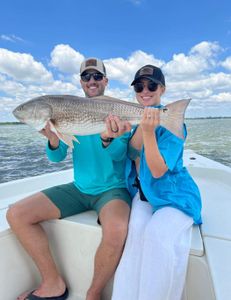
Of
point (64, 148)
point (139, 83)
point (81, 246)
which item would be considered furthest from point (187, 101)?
point (81, 246)

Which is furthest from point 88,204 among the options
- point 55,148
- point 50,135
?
point 50,135

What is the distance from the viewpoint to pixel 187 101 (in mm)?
2342

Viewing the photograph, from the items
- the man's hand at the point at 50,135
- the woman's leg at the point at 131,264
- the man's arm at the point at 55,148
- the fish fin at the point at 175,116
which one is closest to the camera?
the woman's leg at the point at 131,264

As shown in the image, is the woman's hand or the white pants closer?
the white pants

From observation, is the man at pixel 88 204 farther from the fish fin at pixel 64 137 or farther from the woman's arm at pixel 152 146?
the woman's arm at pixel 152 146

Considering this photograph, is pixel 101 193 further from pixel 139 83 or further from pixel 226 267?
pixel 226 267

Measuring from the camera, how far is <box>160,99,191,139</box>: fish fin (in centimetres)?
227

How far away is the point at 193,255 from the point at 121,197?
2.73ft

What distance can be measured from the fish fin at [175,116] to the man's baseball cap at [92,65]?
3.63 ft

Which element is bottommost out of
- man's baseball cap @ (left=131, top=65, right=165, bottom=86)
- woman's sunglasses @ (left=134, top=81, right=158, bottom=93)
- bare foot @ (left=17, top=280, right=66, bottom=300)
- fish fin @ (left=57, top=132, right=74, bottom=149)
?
A: bare foot @ (left=17, top=280, right=66, bottom=300)

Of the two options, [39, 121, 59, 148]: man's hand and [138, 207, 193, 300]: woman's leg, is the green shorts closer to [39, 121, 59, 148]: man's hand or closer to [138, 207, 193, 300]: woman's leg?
[39, 121, 59, 148]: man's hand

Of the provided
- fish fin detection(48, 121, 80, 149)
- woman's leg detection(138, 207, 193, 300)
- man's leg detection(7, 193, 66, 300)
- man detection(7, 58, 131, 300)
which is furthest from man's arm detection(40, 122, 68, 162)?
woman's leg detection(138, 207, 193, 300)

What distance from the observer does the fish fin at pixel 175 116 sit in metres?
2.27

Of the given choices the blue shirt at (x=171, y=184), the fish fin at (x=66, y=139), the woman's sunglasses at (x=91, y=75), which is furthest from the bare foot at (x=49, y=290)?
the woman's sunglasses at (x=91, y=75)
